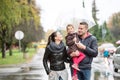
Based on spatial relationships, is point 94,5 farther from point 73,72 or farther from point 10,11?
point 73,72

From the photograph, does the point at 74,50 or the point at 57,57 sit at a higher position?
the point at 74,50

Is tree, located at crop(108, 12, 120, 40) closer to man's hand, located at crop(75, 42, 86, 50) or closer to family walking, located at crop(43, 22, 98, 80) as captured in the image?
family walking, located at crop(43, 22, 98, 80)

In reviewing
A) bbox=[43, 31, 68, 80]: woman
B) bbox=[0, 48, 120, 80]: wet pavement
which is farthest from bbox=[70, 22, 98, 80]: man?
bbox=[0, 48, 120, 80]: wet pavement

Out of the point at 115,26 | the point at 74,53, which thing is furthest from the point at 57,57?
the point at 115,26

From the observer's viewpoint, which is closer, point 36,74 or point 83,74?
Result: point 83,74

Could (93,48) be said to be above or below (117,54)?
above

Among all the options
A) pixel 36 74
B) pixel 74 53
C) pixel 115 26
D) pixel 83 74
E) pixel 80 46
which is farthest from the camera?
pixel 115 26

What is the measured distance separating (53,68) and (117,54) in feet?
52.2

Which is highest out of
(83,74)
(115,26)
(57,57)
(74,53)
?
(74,53)

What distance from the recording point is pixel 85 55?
8.12 metres

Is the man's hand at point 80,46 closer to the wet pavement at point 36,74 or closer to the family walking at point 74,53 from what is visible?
the family walking at point 74,53

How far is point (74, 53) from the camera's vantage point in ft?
26.5

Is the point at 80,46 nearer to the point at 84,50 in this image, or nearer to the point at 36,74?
the point at 84,50

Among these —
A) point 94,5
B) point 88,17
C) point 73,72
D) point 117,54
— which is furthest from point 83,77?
point 94,5
